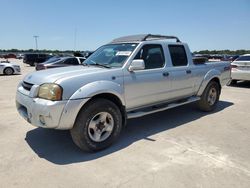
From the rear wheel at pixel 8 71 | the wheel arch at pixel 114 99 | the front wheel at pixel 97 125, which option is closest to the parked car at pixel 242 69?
the wheel arch at pixel 114 99

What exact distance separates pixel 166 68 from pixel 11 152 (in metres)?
3.30

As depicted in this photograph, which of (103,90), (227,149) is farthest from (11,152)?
(227,149)

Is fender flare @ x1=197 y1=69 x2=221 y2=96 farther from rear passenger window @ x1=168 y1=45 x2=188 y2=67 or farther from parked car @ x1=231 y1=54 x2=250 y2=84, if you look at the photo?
parked car @ x1=231 y1=54 x2=250 y2=84

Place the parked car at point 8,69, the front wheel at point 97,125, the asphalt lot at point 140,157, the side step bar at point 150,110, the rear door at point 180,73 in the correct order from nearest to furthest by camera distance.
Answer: the asphalt lot at point 140,157, the front wheel at point 97,125, the side step bar at point 150,110, the rear door at point 180,73, the parked car at point 8,69

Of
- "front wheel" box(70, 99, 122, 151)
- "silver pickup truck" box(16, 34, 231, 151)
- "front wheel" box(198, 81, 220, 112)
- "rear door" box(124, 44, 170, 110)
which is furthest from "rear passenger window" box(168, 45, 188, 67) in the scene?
"front wheel" box(70, 99, 122, 151)

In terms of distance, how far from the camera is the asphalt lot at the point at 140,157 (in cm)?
296

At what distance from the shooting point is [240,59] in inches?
436

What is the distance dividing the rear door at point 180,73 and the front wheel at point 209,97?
65 centimetres

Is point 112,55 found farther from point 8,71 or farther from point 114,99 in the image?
point 8,71

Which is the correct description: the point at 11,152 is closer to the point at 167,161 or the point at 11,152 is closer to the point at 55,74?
the point at 55,74

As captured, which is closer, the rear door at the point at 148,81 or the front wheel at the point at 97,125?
the front wheel at the point at 97,125

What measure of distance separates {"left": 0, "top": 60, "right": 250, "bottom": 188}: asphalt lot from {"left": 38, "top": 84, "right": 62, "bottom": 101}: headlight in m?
0.96

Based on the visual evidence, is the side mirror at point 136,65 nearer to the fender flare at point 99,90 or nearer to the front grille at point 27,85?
the fender flare at point 99,90

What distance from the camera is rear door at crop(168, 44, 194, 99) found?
5090 mm
